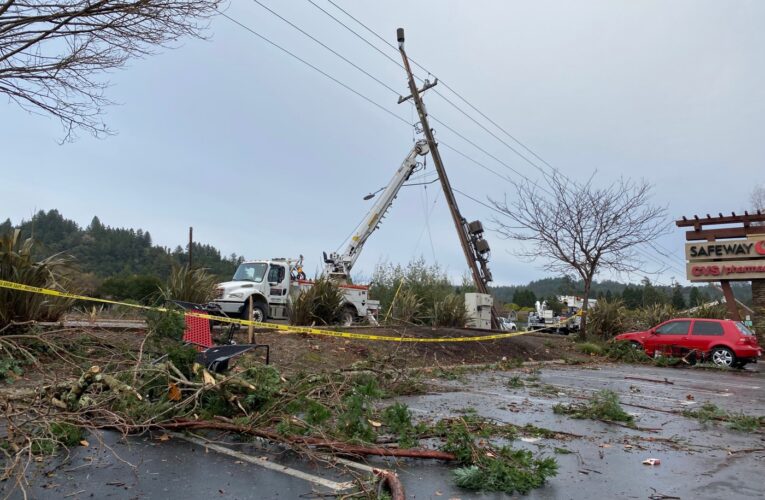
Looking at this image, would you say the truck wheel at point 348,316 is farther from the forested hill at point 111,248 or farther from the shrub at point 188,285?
the forested hill at point 111,248

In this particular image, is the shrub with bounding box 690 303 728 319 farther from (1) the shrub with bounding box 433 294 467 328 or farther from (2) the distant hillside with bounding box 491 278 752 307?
(1) the shrub with bounding box 433 294 467 328

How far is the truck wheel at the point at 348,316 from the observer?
18.9 metres

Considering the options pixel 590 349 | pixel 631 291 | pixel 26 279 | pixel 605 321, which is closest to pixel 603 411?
pixel 26 279

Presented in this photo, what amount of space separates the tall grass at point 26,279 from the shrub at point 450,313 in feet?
38.4

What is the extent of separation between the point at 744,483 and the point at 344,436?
3289 millimetres

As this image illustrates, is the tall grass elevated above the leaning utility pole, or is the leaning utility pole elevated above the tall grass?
the leaning utility pole

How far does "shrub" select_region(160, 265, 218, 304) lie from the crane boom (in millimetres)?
7943

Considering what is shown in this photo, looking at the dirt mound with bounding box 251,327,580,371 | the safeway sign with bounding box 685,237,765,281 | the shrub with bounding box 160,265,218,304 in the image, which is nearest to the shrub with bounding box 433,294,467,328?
the dirt mound with bounding box 251,327,580,371

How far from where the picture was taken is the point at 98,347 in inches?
329

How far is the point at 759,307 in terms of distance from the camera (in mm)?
26250

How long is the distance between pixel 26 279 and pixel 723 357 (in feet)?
59.2

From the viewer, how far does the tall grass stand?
9148mm

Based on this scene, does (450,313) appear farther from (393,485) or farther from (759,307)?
(393,485)

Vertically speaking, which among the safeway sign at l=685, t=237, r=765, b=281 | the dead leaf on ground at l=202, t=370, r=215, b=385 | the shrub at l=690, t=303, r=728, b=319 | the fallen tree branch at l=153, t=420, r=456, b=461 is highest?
the safeway sign at l=685, t=237, r=765, b=281
